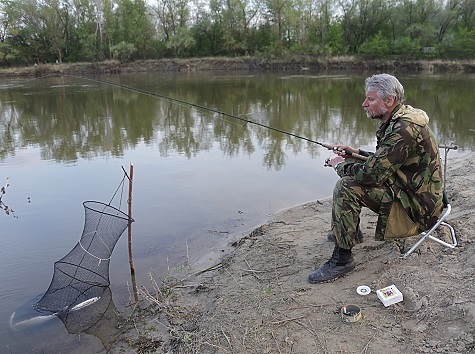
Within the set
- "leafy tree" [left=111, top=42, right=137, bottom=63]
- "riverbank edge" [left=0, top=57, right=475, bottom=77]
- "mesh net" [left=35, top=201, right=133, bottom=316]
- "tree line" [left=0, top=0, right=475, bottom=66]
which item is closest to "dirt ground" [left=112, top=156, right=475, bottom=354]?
"mesh net" [left=35, top=201, right=133, bottom=316]

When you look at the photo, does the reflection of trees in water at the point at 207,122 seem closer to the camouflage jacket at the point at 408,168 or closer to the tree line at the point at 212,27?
the camouflage jacket at the point at 408,168

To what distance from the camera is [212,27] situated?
50.0 meters

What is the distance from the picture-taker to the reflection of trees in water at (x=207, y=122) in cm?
1052

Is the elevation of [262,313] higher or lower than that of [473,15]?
lower

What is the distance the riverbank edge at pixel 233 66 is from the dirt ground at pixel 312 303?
111 ft

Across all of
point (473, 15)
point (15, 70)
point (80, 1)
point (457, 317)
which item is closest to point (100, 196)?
point (457, 317)

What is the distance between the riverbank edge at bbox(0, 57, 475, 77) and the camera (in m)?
36.0

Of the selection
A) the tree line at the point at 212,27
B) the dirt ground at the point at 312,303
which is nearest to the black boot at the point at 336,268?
the dirt ground at the point at 312,303

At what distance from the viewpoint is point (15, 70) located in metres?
40.9

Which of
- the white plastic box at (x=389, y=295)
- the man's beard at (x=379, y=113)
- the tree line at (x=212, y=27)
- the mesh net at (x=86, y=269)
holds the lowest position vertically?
the mesh net at (x=86, y=269)

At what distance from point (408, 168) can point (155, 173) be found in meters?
5.97

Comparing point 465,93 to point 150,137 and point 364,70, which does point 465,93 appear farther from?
point 364,70

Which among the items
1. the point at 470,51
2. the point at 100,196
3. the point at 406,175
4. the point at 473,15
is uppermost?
the point at 473,15

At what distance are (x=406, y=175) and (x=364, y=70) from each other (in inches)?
1425
